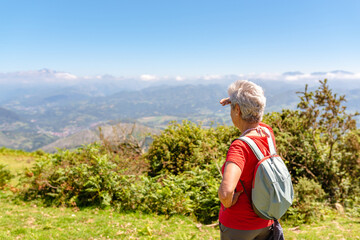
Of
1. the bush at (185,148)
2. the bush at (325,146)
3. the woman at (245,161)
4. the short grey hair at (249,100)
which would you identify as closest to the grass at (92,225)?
the bush at (185,148)

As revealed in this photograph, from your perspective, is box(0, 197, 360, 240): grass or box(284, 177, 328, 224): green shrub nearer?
box(0, 197, 360, 240): grass

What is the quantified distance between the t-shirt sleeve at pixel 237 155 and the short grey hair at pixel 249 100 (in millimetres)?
310

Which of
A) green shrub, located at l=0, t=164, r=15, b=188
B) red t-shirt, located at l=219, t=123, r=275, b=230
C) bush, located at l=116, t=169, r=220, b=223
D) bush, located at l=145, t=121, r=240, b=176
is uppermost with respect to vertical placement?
red t-shirt, located at l=219, t=123, r=275, b=230

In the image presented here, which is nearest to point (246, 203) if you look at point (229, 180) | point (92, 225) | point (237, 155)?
point (229, 180)

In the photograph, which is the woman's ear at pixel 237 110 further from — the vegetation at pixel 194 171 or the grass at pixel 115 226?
the vegetation at pixel 194 171

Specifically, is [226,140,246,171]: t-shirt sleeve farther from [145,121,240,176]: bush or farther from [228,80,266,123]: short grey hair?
[145,121,240,176]: bush

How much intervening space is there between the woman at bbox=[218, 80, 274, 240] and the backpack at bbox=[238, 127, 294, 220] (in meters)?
0.06

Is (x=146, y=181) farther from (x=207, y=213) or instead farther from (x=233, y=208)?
(x=233, y=208)

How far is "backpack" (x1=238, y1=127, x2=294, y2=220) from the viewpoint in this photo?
2.04 metres

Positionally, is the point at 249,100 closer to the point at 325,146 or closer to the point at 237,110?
the point at 237,110

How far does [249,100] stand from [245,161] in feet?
1.90

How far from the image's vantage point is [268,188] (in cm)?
204

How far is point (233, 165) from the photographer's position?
194 cm

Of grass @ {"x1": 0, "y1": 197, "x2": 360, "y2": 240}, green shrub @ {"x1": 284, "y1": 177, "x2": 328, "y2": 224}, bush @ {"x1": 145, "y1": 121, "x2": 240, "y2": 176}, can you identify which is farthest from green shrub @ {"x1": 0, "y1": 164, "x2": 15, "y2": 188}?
green shrub @ {"x1": 284, "y1": 177, "x2": 328, "y2": 224}
